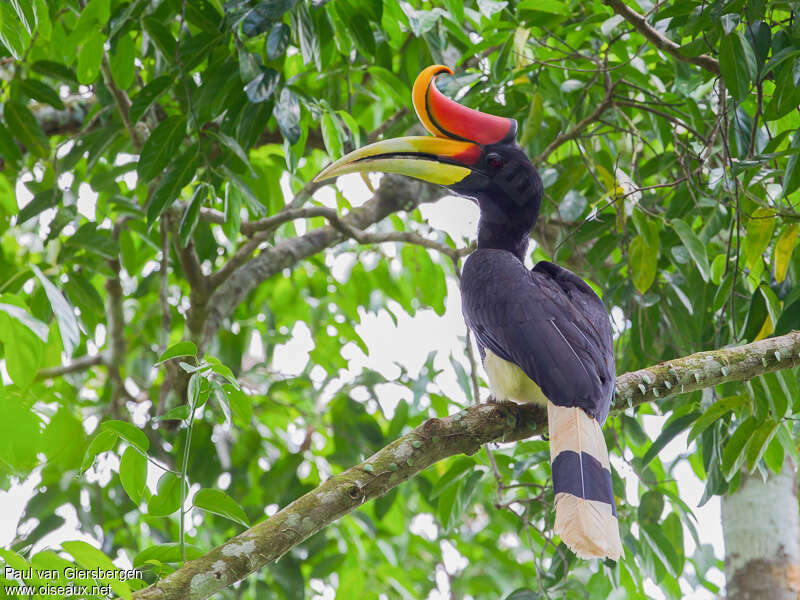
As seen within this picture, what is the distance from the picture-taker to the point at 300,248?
141 inches

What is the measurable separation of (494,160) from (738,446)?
3.92ft

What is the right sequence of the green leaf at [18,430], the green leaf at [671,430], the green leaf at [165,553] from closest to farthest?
the green leaf at [18,430] → the green leaf at [165,553] → the green leaf at [671,430]

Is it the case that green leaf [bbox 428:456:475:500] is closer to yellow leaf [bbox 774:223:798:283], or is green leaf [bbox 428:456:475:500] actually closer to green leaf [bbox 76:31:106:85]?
yellow leaf [bbox 774:223:798:283]

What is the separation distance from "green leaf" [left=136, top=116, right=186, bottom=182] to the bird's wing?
0.97m

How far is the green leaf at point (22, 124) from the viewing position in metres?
2.81

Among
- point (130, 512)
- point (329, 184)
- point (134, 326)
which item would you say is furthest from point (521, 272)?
point (134, 326)

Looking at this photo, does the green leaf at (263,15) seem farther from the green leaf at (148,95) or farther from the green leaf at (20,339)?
the green leaf at (20,339)

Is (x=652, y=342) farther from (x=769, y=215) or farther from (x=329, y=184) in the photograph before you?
(x=329, y=184)

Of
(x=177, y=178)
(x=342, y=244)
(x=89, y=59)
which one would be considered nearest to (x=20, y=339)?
(x=177, y=178)

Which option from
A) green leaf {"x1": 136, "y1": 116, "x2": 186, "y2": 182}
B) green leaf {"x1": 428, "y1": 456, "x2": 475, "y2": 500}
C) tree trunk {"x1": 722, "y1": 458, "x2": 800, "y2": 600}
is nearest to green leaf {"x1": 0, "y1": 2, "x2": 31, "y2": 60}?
green leaf {"x1": 136, "y1": 116, "x2": 186, "y2": 182}

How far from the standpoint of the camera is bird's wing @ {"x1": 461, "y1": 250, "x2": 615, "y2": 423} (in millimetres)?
2133

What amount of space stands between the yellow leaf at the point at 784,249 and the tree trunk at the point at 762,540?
1.16 meters

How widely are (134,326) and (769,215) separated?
3.30 metres

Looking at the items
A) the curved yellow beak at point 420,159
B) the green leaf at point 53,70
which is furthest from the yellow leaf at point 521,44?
the green leaf at point 53,70
